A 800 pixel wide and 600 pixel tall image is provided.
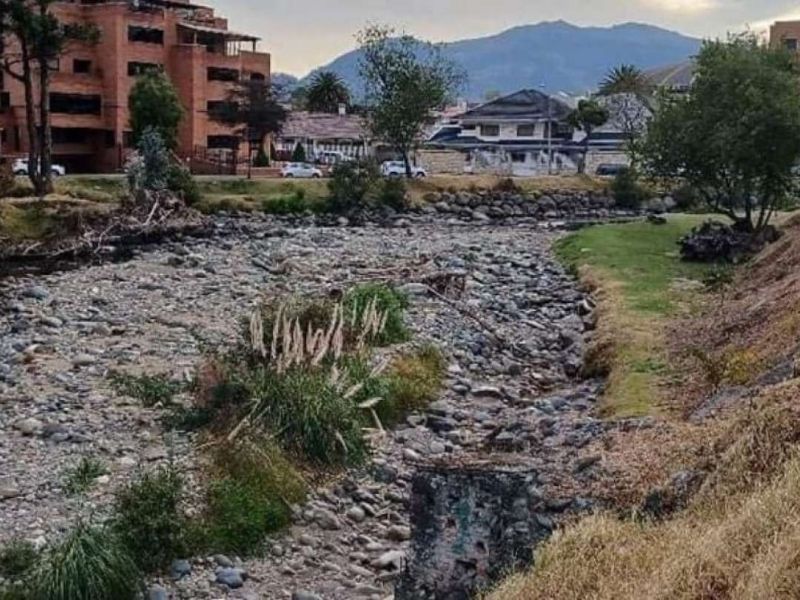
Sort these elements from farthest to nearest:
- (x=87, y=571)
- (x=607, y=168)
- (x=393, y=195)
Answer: (x=607, y=168)
(x=393, y=195)
(x=87, y=571)

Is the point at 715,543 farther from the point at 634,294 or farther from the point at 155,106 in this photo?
the point at 155,106

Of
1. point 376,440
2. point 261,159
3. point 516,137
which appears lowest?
point 376,440

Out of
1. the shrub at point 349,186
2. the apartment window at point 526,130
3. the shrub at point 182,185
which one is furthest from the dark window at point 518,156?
the shrub at point 182,185

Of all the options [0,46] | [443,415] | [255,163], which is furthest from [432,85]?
[443,415]

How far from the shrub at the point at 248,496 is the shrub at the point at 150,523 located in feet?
1.34

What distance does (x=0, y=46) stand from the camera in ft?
150

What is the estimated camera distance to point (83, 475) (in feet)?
41.4

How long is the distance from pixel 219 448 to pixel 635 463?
17.0ft

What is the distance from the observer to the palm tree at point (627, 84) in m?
83.2

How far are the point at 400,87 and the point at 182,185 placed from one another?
16488 mm

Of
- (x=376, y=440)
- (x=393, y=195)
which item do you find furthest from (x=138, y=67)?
(x=376, y=440)

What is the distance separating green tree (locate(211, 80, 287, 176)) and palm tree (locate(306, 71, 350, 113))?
2511cm

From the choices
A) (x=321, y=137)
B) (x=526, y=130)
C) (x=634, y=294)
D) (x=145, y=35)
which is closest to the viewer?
(x=634, y=294)

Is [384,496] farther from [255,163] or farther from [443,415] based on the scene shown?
[255,163]
